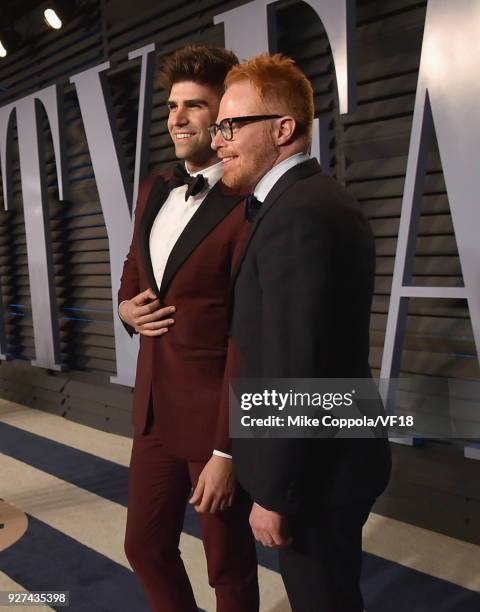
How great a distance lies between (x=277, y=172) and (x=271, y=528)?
708mm

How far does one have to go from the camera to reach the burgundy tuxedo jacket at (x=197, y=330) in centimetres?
155

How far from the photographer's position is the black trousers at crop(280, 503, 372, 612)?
119cm

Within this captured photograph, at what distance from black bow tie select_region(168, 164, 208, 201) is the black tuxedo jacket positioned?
1.39 ft

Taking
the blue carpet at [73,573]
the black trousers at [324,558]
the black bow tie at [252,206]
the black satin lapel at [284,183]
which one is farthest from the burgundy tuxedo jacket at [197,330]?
the blue carpet at [73,573]

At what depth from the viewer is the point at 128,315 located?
1712 mm

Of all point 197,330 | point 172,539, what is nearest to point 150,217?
point 197,330

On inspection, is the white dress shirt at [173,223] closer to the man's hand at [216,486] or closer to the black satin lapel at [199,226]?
the black satin lapel at [199,226]

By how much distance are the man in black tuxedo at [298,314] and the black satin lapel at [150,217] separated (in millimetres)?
401

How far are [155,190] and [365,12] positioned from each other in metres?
2.01

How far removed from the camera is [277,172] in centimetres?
128

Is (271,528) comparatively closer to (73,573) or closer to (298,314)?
(298,314)

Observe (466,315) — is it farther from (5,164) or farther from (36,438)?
(5,164)

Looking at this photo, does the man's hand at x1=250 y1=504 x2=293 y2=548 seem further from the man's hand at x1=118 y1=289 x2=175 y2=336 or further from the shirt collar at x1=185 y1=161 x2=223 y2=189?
the shirt collar at x1=185 y1=161 x2=223 y2=189

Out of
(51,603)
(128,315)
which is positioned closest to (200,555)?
(51,603)
